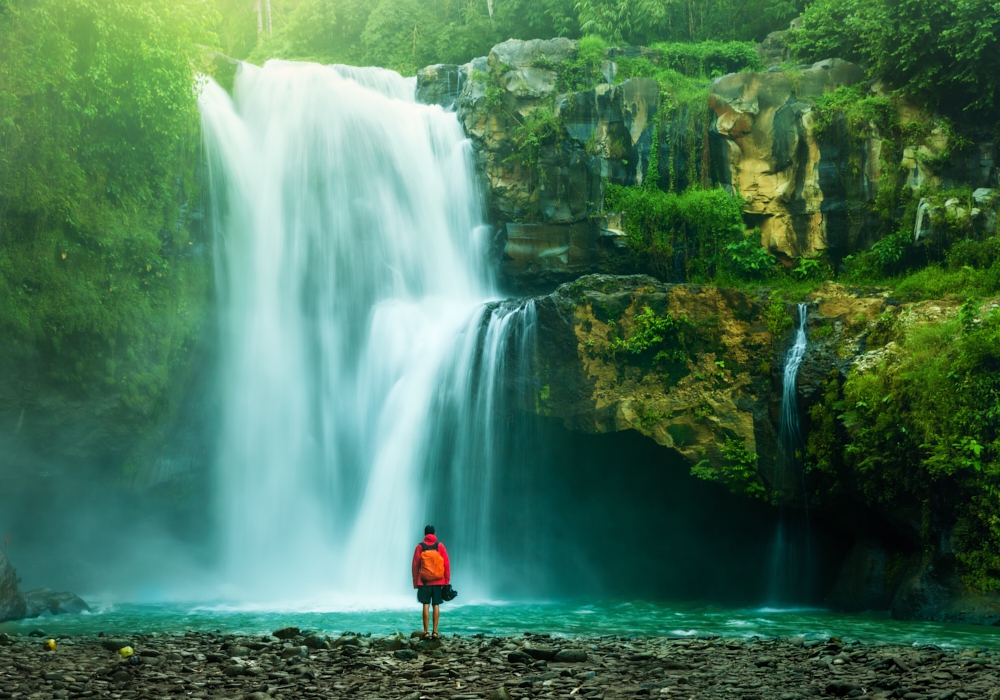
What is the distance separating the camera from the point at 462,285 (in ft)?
70.7

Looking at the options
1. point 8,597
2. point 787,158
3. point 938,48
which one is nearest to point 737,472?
point 787,158

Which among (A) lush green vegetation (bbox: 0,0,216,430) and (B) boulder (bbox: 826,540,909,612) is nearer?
(B) boulder (bbox: 826,540,909,612)

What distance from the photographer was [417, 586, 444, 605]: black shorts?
32.2 feet

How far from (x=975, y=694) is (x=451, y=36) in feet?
106

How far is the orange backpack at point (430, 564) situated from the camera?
32.2 ft

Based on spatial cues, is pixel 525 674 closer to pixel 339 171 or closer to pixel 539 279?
pixel 539 279

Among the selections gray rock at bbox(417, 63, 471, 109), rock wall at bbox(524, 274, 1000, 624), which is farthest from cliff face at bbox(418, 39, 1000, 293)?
rock wall at bbox(524, 274, 1000, 624)

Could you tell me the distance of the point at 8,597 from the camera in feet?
41.4

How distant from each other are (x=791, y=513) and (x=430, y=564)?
8.58 meters

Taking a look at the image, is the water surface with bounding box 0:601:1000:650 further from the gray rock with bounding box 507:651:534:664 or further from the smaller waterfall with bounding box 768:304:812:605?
the gray rock with bounding box 507:651:534:664

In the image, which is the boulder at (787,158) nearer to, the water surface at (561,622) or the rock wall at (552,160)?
the rock wall at (552,160)

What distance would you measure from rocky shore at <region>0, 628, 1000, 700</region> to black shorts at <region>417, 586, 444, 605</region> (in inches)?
20.3

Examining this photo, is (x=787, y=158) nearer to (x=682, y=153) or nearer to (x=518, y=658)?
(x=682, y=153)

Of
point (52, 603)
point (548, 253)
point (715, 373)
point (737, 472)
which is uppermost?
point (548, 253)
